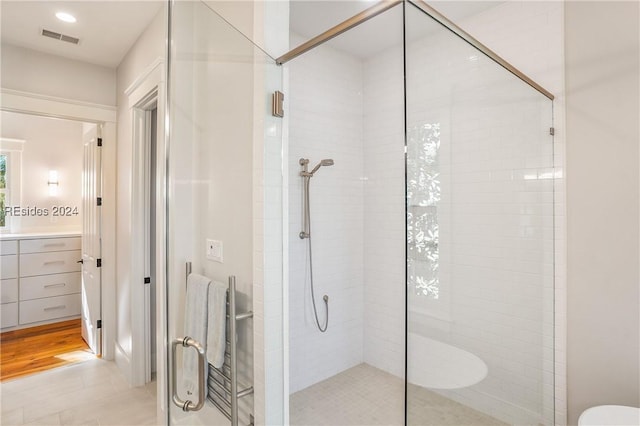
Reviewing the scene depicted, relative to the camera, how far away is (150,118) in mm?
2721

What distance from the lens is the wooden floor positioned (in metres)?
2.88

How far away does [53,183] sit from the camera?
3211mm

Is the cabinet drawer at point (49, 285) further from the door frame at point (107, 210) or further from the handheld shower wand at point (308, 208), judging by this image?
the handheld shower wand at point (308, 208)

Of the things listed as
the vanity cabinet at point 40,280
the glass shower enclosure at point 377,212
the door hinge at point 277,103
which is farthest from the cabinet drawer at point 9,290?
the door hinge at point 277,103

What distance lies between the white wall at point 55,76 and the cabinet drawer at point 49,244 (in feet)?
4.77

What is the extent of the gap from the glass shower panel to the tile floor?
209cm

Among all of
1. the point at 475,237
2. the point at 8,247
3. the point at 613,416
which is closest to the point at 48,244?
the point at 8,247

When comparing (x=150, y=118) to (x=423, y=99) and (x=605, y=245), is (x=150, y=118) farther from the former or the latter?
(x=605, y=245)

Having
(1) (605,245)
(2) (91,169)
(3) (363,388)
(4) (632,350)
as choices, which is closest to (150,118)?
(2) (91,169)

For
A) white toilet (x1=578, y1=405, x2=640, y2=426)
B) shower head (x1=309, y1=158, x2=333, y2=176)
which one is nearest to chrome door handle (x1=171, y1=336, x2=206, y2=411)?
shower head (x1=309, y1=158, x2=333, y2=176)

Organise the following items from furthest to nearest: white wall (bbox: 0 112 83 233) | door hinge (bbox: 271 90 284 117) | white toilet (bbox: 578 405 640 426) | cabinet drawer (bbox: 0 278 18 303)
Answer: cabinet drawer (bbox: 0 278 18 303)
white wall (bbox: 0 112 83 233)
door hinge (bbox: 271 90 284 117)
white toilet (bbox: 578 405 640 426)

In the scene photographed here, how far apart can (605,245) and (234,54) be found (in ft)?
6.22

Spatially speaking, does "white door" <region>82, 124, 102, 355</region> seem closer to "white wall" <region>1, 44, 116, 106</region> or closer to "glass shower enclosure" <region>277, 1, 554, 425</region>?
"white wall" <region>1, 44, 116, 106</region>

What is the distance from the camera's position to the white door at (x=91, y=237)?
309 cm
